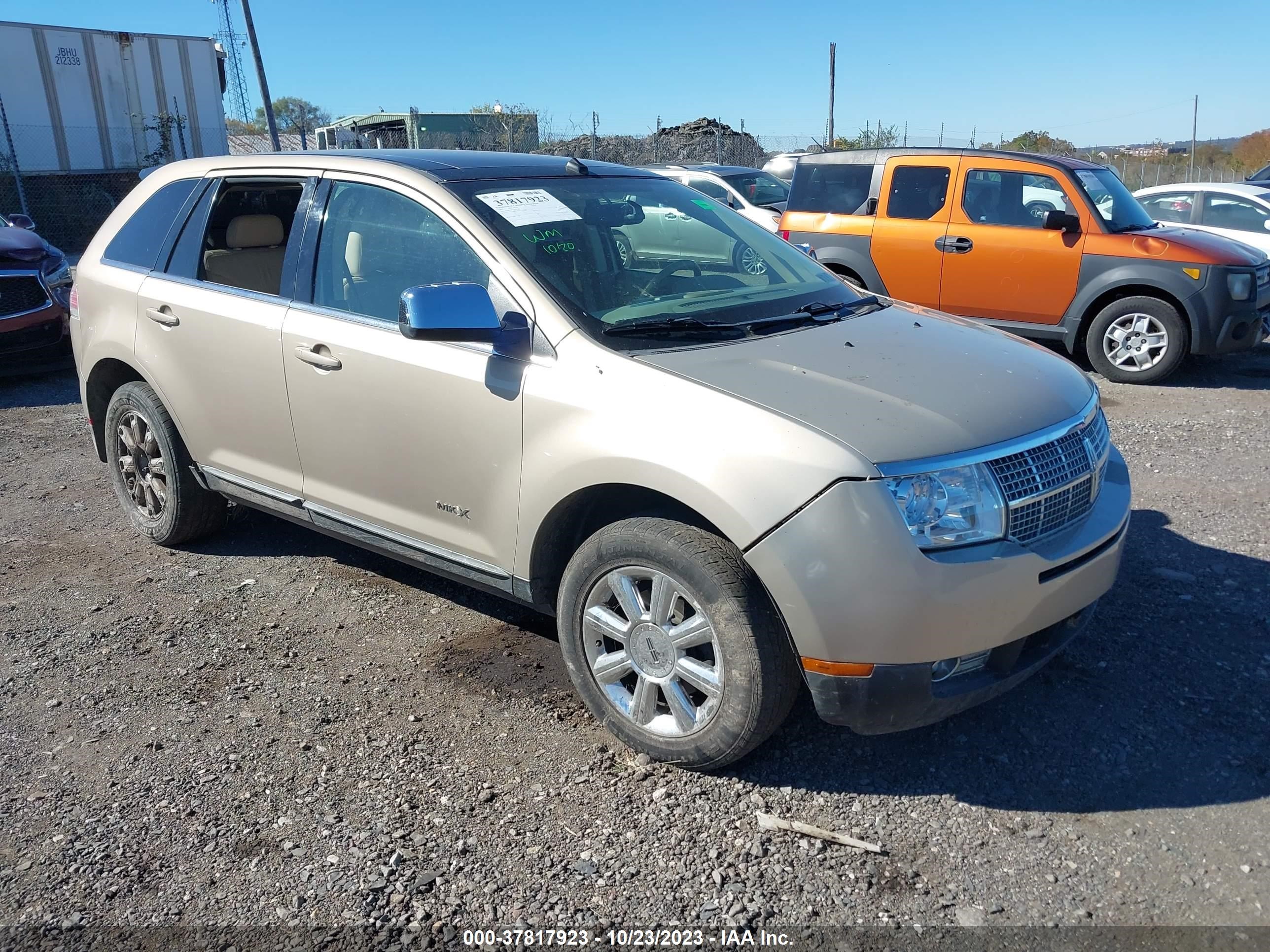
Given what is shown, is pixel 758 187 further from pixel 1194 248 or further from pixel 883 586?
pixel 883 586

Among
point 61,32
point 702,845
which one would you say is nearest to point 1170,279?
point 702,845

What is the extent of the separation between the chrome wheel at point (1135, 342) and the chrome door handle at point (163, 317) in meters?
7.21

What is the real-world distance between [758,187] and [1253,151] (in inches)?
1498

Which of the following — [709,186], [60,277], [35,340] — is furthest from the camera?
[709,186]

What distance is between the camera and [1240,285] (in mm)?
8133

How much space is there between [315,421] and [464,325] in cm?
102

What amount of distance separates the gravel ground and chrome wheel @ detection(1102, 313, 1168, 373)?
13.9 ft

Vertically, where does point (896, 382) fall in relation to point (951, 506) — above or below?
above

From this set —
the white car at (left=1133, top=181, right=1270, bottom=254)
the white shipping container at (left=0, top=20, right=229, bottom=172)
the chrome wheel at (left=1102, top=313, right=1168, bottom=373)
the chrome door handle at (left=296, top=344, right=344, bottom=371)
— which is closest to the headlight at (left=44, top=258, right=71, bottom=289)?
the chrome door handle at (left=296, top=344, right=344, bottom=371)

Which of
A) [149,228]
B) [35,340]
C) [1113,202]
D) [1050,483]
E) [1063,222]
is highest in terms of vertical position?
[149,228]

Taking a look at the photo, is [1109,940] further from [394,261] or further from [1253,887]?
[394,261]

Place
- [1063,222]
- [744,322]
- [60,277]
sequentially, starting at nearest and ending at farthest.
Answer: [744,322]
[1063,222]
[60,277]

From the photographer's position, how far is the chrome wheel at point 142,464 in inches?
192

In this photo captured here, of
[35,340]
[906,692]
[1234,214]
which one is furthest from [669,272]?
[1234,214]
